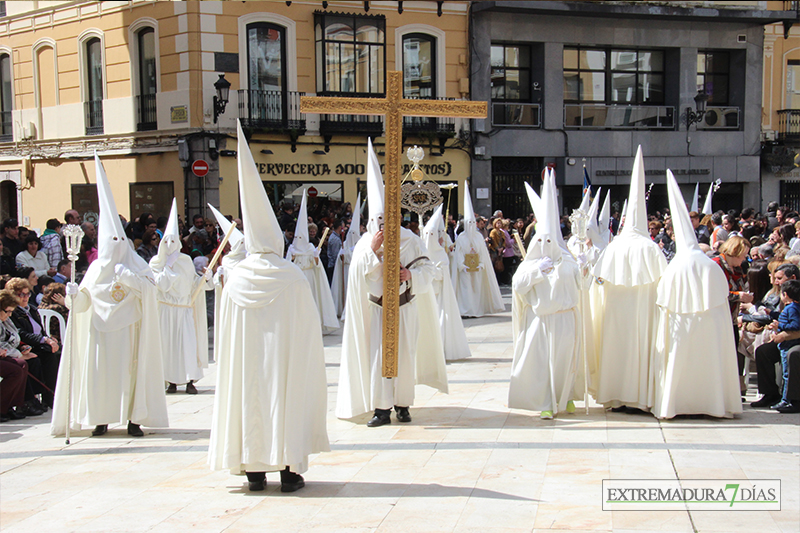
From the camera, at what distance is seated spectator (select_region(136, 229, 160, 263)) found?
12086 millimetres

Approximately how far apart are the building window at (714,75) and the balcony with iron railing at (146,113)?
16.1 metres

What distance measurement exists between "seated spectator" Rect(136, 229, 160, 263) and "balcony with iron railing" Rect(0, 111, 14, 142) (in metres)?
13.9

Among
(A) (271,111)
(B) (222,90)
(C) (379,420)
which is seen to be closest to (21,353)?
(C) (379,420)

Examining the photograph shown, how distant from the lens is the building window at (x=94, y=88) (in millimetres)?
21688

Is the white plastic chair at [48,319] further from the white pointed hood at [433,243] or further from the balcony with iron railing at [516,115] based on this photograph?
the balcony with iron railing at [516,115]

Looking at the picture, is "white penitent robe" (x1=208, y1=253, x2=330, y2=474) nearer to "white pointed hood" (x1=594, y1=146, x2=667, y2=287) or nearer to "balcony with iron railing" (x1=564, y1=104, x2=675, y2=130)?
"white pointed hood" (x1=594, y1=146, x2=667, y2=287)

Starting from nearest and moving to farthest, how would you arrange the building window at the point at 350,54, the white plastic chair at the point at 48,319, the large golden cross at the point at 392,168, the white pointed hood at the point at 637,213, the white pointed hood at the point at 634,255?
the large golden cross at the point at 392,168 → the white pointed hood at the point at 634,255 → the white pointed hood at the point at 637,213 → the white plastic chair at the point at 48,319 → the building window at the point at 350,54

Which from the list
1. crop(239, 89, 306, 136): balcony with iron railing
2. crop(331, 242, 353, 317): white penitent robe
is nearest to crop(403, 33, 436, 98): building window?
crop(239, 89, 306, 136): balcony with iron railing

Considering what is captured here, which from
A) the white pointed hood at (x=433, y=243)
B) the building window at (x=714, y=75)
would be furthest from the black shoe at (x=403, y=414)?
the building window at (x=714, y=75)

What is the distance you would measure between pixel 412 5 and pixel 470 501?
18.8 meters

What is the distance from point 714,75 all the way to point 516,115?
697cm

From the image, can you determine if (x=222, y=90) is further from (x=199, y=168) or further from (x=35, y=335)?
(x=35, y=335)

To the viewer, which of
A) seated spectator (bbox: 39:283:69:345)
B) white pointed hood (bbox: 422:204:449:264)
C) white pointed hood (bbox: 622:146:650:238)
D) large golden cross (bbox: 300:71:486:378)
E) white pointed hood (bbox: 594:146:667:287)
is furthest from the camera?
white pointed hood (bbox: 422:204:449:264)

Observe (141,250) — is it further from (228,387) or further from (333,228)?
(228,387)
